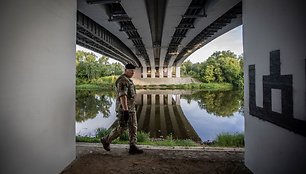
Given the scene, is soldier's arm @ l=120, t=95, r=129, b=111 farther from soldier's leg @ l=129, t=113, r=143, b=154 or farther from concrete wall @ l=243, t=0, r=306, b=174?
concrete wall @ l=243, t=0, r=306, b=174

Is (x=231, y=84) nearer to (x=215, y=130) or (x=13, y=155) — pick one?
(x=215, y=130)

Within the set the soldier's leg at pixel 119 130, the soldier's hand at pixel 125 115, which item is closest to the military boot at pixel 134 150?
the soldier's leg at pixel 119 130

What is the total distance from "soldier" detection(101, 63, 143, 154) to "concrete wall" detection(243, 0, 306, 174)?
237 cm

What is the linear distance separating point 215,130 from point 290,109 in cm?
882

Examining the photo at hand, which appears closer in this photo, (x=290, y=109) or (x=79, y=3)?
(x=290, y=109)

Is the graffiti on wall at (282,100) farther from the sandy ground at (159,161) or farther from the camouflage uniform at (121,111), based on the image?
the camouflage uniform at (121,111)

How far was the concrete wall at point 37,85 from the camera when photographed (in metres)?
2.25

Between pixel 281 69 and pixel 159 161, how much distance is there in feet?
8.96

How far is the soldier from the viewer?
4309mm

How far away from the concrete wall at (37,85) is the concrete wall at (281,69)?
10.6 feet

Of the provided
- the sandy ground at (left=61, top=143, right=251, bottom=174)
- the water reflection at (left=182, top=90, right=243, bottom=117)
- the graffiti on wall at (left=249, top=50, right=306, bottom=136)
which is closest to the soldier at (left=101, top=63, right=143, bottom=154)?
the sandy ground at (left=61, top=143, right=251, bottom=174)

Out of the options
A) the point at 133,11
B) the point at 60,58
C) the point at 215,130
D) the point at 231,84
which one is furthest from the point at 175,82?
the point at 60,58

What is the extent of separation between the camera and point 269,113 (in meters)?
2.71

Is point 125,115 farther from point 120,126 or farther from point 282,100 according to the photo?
point 282,100
